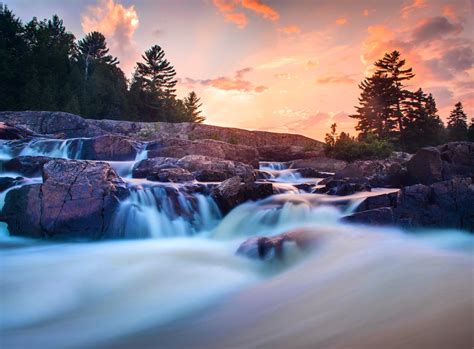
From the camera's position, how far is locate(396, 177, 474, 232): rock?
6.71 metres

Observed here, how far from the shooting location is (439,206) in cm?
697

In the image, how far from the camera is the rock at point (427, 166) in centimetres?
950

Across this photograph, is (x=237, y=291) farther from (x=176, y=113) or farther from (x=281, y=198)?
(x=176, y=113)

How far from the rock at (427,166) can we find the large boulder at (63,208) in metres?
7.87

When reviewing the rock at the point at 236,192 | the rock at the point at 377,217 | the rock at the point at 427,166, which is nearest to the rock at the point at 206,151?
the rock at the point at 236,192

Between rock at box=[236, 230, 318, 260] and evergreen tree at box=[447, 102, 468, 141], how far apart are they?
48.1 m

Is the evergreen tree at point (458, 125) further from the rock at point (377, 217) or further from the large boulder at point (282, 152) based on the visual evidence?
the rock at point (377, 217)

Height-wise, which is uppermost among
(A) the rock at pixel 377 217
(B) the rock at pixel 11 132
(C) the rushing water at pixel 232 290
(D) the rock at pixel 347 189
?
(B) the rock at pixel 11 132

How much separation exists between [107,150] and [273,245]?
11.5m

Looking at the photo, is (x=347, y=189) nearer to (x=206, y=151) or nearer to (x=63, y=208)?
(x=63, y=208)

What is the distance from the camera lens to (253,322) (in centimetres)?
339

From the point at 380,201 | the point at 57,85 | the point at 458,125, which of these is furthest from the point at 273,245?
the point at 458,125

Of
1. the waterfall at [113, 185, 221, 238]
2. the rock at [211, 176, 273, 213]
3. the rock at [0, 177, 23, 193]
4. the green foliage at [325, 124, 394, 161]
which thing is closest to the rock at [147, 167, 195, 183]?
the waterfall at [113, 185, 221, 238]

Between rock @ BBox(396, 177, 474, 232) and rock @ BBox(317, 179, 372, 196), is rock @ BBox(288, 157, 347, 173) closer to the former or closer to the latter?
rock @ BBox(317, 179, 372, 196)
